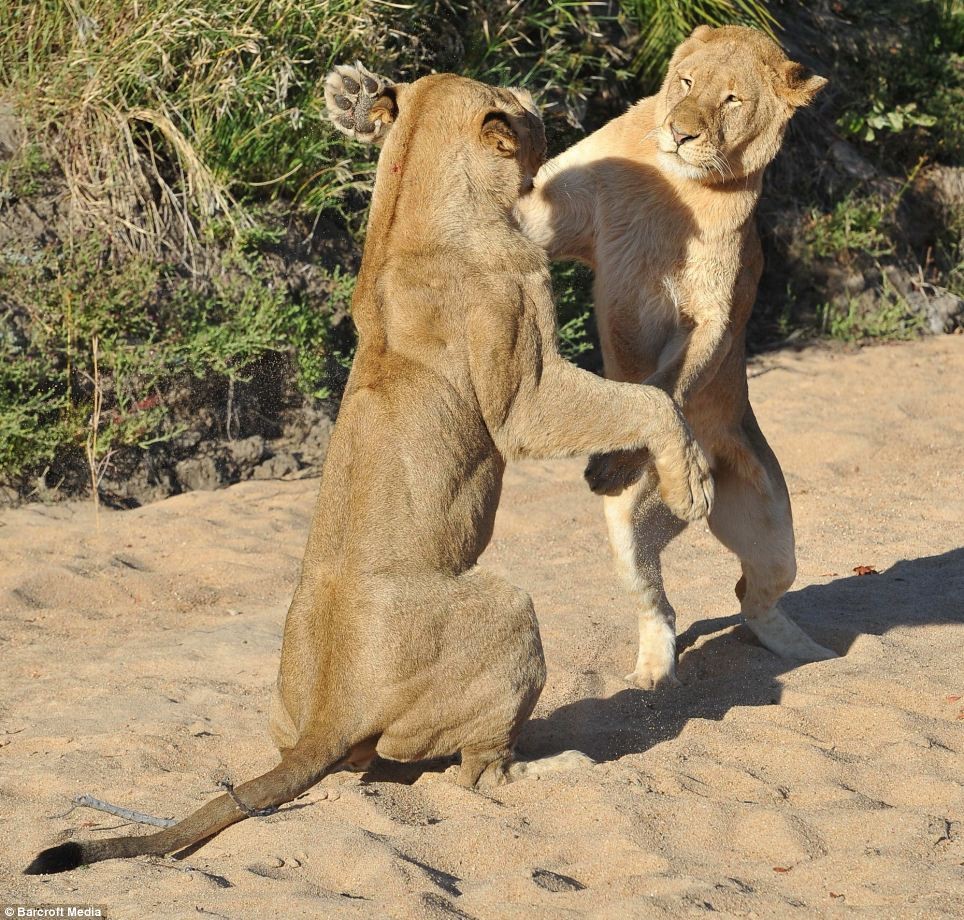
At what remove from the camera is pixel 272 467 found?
29.5 ft

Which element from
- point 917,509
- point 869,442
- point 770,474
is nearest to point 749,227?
point 770,474

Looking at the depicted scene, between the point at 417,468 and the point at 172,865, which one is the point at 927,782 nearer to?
the point at 417,468

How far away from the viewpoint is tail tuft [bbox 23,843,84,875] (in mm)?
3570

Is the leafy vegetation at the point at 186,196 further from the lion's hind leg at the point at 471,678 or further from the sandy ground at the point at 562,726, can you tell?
the lion's hind leg at the point at 471,678

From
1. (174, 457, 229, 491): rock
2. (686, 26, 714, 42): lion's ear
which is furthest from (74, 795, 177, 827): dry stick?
(174, 457, 229, 491): rock

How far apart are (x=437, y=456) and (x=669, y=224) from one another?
70.9 inches

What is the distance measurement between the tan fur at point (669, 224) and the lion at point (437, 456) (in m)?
0.73

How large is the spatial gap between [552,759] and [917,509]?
4.47m

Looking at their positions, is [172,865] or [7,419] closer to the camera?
[172,865]

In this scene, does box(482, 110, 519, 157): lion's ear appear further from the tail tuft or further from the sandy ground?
the tail tuft

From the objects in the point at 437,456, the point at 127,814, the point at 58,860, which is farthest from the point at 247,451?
the point at 58,860

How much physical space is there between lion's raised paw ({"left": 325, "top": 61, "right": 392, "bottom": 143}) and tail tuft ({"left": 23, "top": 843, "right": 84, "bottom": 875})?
285 cm

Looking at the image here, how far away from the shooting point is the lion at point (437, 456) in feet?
13.8

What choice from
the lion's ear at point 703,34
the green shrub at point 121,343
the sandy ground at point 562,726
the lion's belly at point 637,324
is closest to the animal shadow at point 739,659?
the sandy ground at point 562,726
